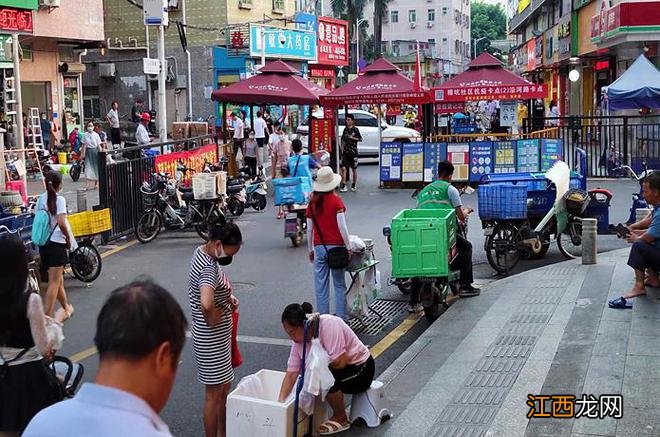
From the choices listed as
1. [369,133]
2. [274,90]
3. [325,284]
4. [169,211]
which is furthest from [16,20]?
[325,284]

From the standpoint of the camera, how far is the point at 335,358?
601cm

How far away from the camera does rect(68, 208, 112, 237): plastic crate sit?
11781 millimetres

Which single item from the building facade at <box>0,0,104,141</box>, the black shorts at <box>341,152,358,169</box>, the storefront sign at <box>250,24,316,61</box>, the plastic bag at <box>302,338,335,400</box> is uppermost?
the storefront sign at <box>250,24,316,61</box>

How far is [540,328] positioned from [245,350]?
9.82 ft

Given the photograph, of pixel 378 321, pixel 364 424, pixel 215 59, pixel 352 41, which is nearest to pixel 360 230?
pixel 378 321

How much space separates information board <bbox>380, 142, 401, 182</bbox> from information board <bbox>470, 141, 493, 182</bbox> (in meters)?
1.85

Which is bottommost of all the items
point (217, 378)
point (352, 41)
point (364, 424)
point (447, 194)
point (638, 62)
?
point (364, 424)

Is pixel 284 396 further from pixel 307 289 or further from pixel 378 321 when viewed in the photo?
pixel 307 289

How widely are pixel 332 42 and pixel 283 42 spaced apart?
753 cm

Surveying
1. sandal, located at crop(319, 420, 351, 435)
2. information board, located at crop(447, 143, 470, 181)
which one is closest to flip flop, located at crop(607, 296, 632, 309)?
sandal, located at crop(319, 420, 351, 435)

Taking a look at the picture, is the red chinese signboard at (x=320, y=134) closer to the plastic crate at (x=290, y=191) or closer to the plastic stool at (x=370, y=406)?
the plastic crate at (x=290, y=191)

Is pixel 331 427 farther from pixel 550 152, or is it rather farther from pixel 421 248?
pixel 550 152

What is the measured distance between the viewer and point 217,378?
595 centimetres

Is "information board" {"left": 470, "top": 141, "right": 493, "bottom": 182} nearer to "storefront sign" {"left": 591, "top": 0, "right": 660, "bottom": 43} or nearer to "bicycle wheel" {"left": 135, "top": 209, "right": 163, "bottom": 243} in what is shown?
"storefront sign" {"left": 591, "top": 0, "right": 660, "bottom": 43}
